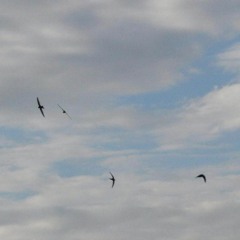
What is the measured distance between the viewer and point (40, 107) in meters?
159

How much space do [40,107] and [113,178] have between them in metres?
34.9

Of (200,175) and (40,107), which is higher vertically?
(40,107)

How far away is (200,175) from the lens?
545 feet

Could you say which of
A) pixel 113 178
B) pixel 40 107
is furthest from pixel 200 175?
pixel 40 107

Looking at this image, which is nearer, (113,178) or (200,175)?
(200,175)

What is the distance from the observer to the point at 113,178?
180000 millimetres

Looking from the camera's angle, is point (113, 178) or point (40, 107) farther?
point (113, 178)

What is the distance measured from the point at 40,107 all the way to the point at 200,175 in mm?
46928

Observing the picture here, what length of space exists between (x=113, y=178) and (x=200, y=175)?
27577 mm

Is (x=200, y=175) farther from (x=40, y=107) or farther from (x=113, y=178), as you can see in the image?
(x=40, y=107)
